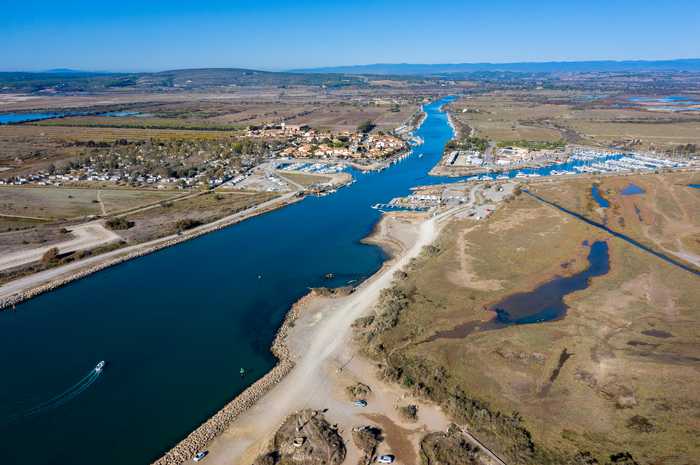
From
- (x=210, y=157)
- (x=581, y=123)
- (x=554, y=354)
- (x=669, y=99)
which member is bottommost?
(x=210, y=157)

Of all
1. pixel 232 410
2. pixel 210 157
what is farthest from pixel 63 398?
pixel 210 157

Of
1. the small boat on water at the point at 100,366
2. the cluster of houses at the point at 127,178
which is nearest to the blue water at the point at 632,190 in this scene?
the cluster of houses at the point at 127,178

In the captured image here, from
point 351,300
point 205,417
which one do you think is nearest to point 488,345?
point 351,300

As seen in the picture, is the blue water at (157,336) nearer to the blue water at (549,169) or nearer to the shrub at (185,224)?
the shrub at (185,224)

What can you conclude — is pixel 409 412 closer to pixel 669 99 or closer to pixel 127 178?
pixel 127 178

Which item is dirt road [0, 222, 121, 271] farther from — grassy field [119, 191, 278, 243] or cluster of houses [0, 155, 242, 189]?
cluster of houses [0, 155, 242, 189]

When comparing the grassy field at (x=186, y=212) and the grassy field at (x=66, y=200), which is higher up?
the grassy field at (x=66, y=200)

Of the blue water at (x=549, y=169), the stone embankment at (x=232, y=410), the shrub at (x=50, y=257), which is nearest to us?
the stone embankment at (x=232, y=410)

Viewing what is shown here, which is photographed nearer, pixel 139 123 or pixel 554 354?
pixel 554 354
